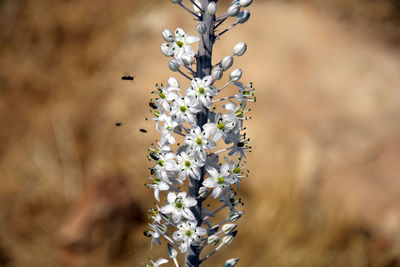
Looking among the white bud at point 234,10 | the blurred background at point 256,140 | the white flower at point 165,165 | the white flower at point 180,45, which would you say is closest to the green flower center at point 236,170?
the white flower at point 165,165

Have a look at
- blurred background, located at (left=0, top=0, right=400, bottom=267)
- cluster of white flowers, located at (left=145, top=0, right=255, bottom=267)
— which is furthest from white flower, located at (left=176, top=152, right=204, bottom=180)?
blurred background, located at (left=0, top=0, right=400, bottom=267)

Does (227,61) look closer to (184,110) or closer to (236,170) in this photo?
(184,110)

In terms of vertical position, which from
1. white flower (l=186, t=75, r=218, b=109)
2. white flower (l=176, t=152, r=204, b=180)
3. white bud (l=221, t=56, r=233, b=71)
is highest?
white bud (l=221, t=56, r=233, b=71)

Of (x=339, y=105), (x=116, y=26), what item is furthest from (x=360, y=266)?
(x=116, y=26)

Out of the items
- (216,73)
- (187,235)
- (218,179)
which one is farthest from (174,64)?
(187,235)

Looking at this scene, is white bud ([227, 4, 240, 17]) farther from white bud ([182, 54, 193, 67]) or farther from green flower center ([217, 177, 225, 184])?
green flower center ([217, 177, 225, 184])

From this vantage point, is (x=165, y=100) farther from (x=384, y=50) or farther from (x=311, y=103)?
(x=384, y=50)
